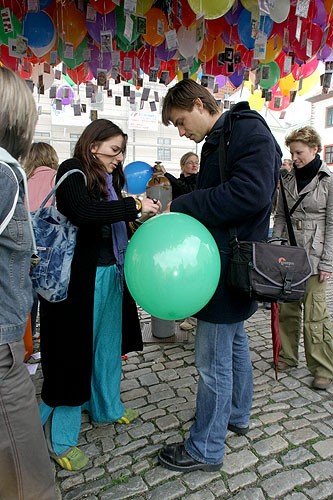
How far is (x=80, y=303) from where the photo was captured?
1.96m

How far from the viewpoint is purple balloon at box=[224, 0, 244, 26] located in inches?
158

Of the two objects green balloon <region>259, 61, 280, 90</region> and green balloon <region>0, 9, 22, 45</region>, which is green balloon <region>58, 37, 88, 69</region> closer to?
green balloon <region>0, 9, 22, 45</region>

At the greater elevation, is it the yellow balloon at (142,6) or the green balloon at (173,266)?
the yellow balloon at (142,6)

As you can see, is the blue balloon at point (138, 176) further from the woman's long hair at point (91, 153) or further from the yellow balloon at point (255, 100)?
the yellow balloon at point (255, 100)

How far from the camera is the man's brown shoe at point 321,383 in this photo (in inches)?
109

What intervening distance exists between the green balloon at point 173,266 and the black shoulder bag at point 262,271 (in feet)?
0.52

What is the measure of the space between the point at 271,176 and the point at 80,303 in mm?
1231

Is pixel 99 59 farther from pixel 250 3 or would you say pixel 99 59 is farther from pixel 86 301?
pixel 86 301

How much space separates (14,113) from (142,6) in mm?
3359

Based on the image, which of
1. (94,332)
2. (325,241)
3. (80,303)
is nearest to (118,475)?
(94,332)

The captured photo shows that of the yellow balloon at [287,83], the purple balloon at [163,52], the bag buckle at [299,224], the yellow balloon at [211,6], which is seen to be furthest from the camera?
the yellow balloon at [287,83]

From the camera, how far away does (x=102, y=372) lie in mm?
2168

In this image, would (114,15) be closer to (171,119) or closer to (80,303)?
(171,119)

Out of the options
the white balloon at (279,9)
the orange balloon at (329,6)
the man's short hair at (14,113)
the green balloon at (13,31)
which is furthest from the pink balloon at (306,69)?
the man's short hair at (14,113)
